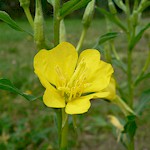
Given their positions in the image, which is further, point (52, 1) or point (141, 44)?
point (141, 44)

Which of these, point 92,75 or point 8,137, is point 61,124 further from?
point 8,137

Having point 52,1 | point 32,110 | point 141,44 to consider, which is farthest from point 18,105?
point 141,44

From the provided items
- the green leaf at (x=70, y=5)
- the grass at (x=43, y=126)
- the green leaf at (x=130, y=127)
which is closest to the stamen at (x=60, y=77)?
the green leaf at (x=70, y=5)

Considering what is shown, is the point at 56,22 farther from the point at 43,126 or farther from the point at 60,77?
the point at 43,126

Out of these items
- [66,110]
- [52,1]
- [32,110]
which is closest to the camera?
[66,110]

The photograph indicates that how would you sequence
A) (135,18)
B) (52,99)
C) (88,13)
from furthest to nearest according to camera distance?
(135,18)
(88,13)
(52,99)

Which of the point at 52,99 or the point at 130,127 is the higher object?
the point at 52,99

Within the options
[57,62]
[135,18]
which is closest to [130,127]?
[135,18]

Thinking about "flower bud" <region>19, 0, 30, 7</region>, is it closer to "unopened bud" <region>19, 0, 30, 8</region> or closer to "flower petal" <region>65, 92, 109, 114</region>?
"unopened bud" <region>19, 0, 30, 8</region>
